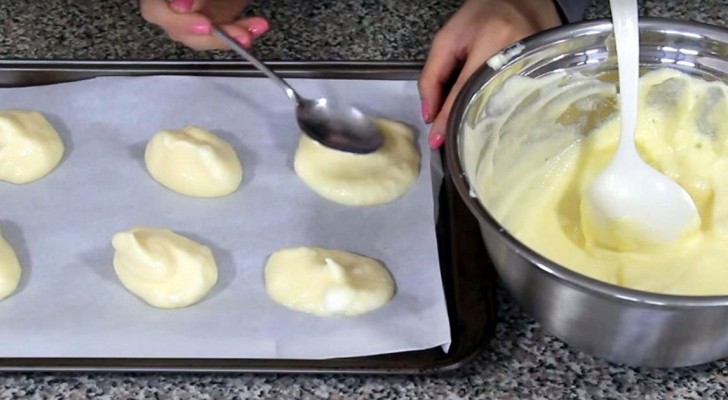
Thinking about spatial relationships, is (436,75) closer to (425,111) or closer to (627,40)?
(425,111)

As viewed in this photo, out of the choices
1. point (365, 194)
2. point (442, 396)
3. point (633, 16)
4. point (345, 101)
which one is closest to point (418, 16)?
point (345, 101)

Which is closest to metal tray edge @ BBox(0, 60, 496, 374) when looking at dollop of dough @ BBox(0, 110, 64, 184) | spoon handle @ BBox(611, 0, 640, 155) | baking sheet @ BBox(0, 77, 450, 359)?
baking sheet @ BBox(0, 77, 450, 359)

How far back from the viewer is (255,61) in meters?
1.04

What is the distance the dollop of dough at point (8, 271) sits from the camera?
2.87ft

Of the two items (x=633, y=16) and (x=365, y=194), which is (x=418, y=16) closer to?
(x=365, y=194)

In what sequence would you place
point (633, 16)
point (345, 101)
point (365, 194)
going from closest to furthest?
point (633, 16) < point (365, 194) < point (345, 101)

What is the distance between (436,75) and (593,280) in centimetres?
43

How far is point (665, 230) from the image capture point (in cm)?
84

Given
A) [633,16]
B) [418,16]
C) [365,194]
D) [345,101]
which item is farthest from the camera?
[418,16]

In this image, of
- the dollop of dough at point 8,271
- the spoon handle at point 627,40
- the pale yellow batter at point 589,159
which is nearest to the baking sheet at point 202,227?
the dollop of dough at point 8,271

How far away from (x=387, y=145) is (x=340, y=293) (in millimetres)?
239

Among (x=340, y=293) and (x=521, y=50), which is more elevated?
(x=521, y=50)

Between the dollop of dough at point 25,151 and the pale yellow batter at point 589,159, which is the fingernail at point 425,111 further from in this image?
the dollop of dough at point 25,151

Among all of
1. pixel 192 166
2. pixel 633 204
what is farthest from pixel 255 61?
pixel 633 204
